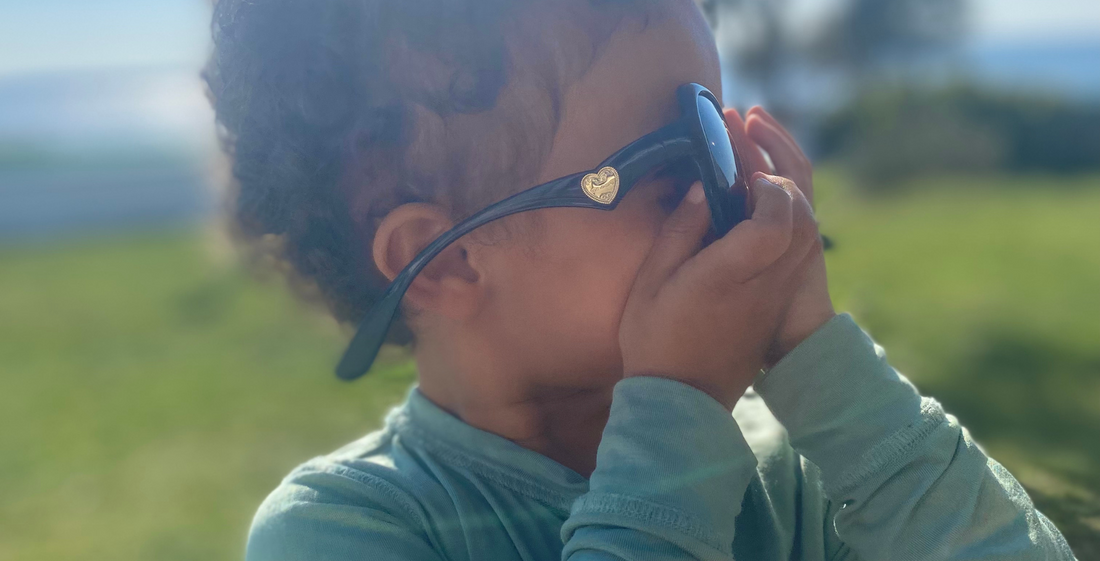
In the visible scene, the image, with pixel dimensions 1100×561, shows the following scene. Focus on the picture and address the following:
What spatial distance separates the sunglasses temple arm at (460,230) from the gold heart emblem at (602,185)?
1 centimetres

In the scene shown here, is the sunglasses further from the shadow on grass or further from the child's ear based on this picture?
the shadow on grass

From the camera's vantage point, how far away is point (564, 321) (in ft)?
4.79

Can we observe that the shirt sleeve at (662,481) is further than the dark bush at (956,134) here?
No

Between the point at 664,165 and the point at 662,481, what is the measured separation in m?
0.48

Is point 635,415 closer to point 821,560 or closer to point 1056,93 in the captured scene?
point 821,560

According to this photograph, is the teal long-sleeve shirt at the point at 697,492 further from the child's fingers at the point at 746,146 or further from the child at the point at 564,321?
the child's fingers at the point at 746,146

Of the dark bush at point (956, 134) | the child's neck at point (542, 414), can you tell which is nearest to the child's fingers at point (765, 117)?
the child's neck at point (542, 414)

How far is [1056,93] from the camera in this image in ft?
36.1

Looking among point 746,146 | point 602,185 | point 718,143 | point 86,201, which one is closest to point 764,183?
point 718,143

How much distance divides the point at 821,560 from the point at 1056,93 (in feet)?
37.6

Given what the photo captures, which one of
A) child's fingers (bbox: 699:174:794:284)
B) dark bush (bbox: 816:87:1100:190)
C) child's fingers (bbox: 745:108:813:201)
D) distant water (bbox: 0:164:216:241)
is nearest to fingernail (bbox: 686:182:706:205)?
child's fingers (bbox: 699:174:794:284)

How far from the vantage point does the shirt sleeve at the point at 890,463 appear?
1.18 m

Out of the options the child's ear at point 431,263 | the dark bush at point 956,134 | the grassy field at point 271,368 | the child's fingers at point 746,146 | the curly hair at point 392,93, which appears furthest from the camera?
the dark bush at point 956,134

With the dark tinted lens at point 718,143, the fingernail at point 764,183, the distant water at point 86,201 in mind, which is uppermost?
the dark tinted lens at point 718,143
